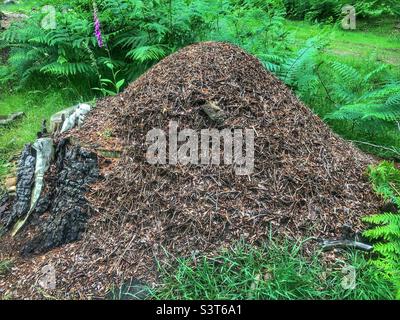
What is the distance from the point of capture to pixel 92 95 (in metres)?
5.56

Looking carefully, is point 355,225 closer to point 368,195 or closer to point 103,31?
point 368,195

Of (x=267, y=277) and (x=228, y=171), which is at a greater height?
(x=228, y=171)

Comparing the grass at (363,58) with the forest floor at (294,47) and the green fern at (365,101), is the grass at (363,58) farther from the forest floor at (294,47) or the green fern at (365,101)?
the green fern at (365,101)

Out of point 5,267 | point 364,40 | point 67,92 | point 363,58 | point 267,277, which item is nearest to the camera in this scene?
point 267,277

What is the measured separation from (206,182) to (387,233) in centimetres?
120

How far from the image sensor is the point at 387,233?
105 inches

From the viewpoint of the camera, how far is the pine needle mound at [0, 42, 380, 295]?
2785 millimetres

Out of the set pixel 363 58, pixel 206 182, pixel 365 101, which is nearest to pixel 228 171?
pixel 206 182

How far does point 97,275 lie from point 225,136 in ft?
4.22

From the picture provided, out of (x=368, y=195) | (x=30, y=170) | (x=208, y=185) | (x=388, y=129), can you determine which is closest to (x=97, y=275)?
(x=208, y=185)

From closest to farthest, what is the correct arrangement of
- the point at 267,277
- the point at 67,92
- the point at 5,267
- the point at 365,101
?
the point at 267,277, the point at 5,267, the point at 365,101, the point at 67,92

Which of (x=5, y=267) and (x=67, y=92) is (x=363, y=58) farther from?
(x=5, y=267)

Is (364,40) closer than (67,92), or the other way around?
(67,92)

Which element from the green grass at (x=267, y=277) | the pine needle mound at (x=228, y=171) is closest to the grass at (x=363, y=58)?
the pine needle mound at (x=228, y=171)
